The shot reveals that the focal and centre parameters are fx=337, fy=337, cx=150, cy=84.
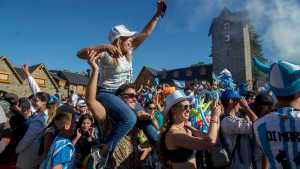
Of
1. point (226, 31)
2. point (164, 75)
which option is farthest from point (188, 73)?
point (226, 31)

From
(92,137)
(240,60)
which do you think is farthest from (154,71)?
(92,137)

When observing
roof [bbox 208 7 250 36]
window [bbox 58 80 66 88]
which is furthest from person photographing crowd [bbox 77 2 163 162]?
roof [bbox 208 7 250 36]

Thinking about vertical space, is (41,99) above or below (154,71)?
below

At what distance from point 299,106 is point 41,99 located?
14.4 feet

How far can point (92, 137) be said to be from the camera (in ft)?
19.4

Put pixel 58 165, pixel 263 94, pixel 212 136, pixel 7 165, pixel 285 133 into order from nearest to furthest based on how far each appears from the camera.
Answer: pixel 285 133, pixel 212 136, pixel 58 165, pixel 263 94, pixel 7 165

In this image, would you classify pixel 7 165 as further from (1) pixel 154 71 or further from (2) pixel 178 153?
(1) pixel 154 71

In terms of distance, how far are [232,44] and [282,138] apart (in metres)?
63.1

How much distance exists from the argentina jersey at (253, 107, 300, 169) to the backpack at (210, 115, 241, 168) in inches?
62.2

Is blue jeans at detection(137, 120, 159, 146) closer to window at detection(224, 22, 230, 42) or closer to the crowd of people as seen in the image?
the crowd of people

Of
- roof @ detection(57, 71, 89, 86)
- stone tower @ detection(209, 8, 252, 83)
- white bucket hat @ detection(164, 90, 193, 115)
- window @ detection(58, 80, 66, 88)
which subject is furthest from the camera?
roof @ detection(57, 71, 89, 86)

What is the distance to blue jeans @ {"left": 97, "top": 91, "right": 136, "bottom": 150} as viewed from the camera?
4.14 meters

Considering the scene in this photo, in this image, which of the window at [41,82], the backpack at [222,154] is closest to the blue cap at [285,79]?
the backpack at [222,154]

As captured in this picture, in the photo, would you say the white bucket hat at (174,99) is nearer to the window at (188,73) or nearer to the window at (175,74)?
the window at (188,73)
